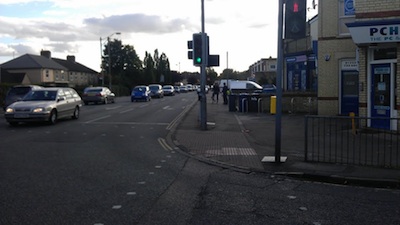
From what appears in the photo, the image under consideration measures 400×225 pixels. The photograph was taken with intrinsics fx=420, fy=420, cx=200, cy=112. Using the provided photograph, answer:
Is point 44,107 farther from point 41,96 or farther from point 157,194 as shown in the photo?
point 157,194

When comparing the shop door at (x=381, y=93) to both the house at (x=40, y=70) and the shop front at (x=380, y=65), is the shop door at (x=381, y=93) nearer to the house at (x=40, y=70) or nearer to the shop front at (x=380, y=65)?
the shop front at (x=380, y=65)

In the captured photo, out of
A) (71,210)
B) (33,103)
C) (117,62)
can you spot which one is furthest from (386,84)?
(117,62)

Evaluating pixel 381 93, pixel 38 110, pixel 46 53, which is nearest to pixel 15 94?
pixel 38 110

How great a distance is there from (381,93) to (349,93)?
554cm

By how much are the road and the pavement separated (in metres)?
0.35

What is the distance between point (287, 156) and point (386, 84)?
5767mm

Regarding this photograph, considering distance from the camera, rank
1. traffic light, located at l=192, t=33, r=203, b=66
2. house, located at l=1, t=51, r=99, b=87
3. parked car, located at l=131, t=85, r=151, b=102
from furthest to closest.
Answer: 1. house, located at l=1, t=51, r=99, b=87
2. parked car, located at l=131, t=85, r=151, b=102
3. traffic light, located at l=192, t=33, r=203, b=66

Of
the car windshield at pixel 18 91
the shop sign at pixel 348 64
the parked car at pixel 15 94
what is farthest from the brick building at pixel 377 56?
the car windshield at pixel 18 91

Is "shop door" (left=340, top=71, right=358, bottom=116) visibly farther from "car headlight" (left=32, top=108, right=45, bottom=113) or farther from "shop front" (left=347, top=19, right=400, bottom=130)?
"car headlight" (left=32, top=108, right=45, bottom=113)

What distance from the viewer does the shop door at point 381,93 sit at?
13.8m

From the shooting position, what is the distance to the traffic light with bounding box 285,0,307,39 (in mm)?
9188

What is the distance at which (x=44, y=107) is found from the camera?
16.9m

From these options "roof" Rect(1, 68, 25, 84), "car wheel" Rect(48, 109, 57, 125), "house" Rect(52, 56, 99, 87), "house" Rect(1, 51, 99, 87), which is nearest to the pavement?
"car wheel" Rect(48, 109, 57, 125)

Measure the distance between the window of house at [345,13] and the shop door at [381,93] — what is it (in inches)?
217
